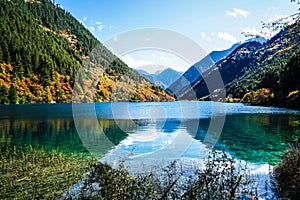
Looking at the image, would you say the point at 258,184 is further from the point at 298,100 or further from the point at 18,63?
the point at 18,63

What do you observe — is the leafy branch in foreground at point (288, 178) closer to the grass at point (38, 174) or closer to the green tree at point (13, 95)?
the grass at point (38, 174)

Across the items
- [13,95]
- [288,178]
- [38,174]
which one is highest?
[13,95]

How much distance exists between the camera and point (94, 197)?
1144cm

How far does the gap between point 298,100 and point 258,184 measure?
94.4 meters

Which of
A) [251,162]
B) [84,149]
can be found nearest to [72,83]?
[84,149]

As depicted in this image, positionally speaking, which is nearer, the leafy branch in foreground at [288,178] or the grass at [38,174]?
the leafy branch in foreground at [288,178]

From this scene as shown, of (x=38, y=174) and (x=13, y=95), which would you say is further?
(x=13, y=95)

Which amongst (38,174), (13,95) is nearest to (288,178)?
(38,174)

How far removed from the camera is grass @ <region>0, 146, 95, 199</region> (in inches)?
555

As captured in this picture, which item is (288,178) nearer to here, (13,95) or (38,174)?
(38,174)

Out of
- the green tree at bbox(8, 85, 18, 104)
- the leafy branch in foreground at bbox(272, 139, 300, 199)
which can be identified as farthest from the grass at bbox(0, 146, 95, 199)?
the green tree at bbox(8, 85, 18, 104)

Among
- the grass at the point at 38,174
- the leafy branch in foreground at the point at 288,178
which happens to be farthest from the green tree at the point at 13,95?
the leafy branch in foreground at the point at 288,178

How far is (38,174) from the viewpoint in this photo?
17.7 meters

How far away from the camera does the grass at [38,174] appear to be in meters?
14.1
